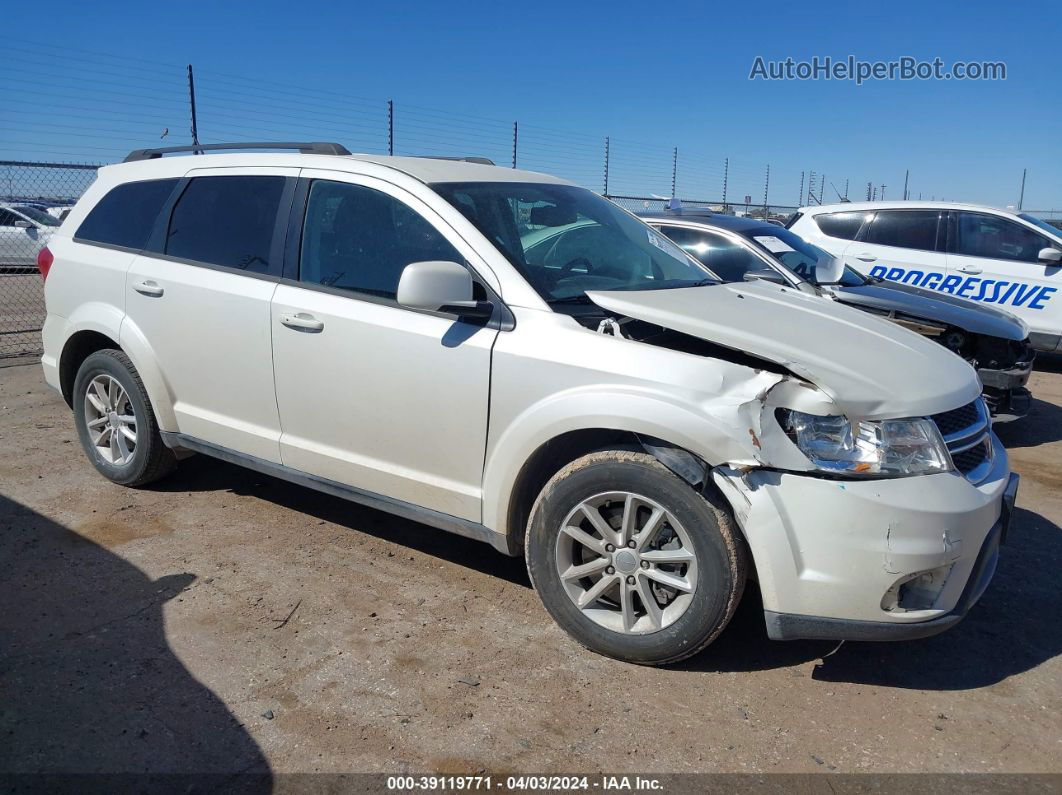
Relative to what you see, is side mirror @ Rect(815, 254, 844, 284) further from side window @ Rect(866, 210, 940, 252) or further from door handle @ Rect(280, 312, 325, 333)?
door handle @ Rect(280, 312, 325, 333)

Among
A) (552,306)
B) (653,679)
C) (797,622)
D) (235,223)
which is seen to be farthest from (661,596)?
(235,223)

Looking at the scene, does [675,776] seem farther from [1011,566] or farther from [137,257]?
[137,257]

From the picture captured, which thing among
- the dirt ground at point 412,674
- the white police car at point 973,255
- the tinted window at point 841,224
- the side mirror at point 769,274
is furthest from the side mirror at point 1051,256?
the dirt ground at point 412,674

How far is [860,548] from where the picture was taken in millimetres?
2693

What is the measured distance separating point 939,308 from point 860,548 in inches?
172

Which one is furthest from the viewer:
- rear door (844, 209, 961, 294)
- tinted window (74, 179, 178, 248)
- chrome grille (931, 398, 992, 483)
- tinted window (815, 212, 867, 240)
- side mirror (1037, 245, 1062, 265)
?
tinted window (815, 212, 867, 240)

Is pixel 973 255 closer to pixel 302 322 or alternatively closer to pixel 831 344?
pixel 831 344

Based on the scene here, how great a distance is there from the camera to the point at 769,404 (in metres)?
2.77

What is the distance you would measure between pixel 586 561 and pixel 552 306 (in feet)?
3.30

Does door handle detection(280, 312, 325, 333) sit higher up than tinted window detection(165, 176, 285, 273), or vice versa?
tinted window detection(165, 176, 285, 273)

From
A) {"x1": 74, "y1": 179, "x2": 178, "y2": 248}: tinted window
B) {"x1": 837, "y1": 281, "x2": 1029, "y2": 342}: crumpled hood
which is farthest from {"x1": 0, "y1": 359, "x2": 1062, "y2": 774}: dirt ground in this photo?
{"x1": 837, "y1": 281, "x2": 1029, "y2": 342}: crumpled hood

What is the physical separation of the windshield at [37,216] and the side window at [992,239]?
53.5ft

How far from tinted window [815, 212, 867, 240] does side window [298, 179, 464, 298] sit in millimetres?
7023

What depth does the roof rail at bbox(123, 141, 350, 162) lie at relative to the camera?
13.6ft
